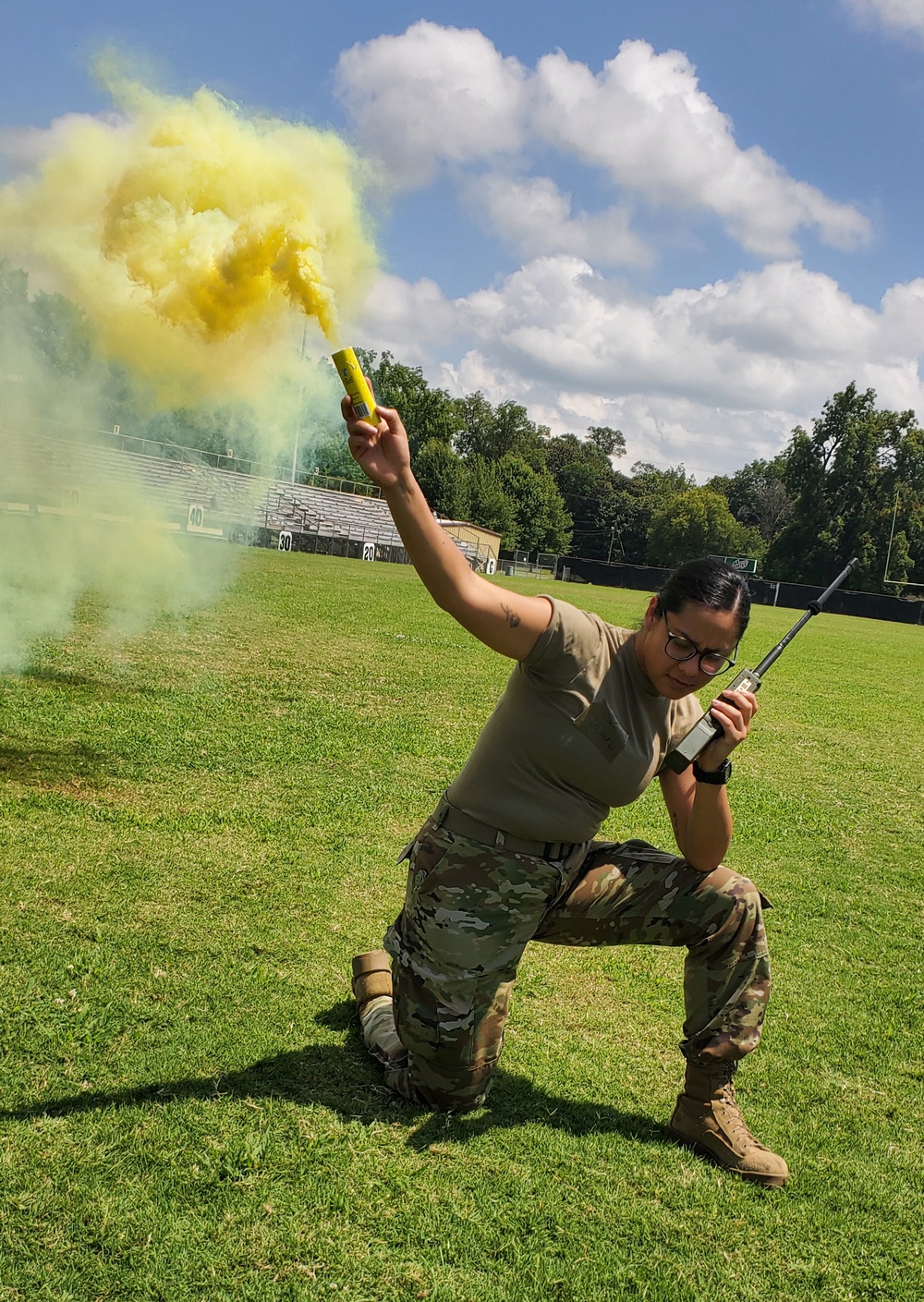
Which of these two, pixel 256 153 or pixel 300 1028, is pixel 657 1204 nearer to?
pixel 300 1028

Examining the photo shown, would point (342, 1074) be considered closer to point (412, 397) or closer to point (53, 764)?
point (53, 764)

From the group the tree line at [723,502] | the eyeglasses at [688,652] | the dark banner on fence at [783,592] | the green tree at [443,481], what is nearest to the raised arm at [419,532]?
the eyeglasses at [688,652]

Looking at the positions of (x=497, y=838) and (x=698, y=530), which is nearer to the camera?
(x=497, y=838)

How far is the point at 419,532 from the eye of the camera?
280 centimetres

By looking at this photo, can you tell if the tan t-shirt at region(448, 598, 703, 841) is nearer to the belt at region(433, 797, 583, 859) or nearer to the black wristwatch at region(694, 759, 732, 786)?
the belt at region(433, 797, 583, 859)

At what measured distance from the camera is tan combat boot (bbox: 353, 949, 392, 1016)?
3.92 meters

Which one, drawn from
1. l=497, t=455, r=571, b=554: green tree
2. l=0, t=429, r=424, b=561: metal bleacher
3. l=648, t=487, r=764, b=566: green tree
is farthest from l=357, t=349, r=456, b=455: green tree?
l=648, t=487, r=764, b=566: green tree

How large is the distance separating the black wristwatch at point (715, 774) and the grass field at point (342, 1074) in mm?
→ 1292

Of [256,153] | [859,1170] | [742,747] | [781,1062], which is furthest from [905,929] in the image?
[256,153]

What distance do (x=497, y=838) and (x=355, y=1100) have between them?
106cm

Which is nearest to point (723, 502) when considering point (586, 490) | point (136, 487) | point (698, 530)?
point (698, 530)

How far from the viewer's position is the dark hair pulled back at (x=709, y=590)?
10.4 feet

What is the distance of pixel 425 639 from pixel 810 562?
67.9 meters

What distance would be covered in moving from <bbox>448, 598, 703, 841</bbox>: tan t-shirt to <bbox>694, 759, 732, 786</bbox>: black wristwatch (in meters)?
0.17
